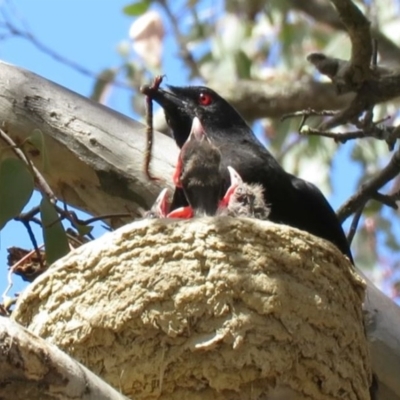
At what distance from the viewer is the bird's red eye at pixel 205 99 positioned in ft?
17.6

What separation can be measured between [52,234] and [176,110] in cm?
156

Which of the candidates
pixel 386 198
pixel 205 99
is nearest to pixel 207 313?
pixel 386 198

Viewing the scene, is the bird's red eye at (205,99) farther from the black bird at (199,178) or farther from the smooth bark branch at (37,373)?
the smooth bark branch at (37,373)

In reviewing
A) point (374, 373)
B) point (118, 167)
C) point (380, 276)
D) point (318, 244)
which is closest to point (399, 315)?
point (374, 373)

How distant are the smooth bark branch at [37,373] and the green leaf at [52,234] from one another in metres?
1.47

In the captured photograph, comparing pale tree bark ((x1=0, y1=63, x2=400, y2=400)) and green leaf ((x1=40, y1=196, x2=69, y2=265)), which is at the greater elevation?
pale tree bark ((x1=0, y1=63, x2=400, y2=400))

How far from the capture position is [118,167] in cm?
450

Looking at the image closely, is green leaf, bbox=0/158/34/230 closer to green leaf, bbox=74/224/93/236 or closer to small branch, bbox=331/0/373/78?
green leaf, bbox=74/224/93/236

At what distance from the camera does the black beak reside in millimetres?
5172

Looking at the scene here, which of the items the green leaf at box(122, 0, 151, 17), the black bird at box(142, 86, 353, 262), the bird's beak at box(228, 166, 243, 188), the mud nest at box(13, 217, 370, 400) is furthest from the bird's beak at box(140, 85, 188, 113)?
the green leaf at box(122, 0, 151, 17)

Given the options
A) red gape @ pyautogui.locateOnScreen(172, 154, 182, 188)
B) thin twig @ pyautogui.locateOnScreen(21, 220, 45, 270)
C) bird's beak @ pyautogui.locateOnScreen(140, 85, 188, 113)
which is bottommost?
thin twig @ pyautogui.locateOnScreen(21, 220, 45, 270)

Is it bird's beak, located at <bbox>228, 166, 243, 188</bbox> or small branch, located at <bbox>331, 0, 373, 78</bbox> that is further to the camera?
small branch, located at <bbox>331, 0, 373, 78</bbox>

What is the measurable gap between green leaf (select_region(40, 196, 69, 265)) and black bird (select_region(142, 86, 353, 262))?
2.28 feet

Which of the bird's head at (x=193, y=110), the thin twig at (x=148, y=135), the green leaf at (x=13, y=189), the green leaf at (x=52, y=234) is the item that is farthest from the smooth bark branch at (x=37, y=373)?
the bird's head at (x=193, y=110)
